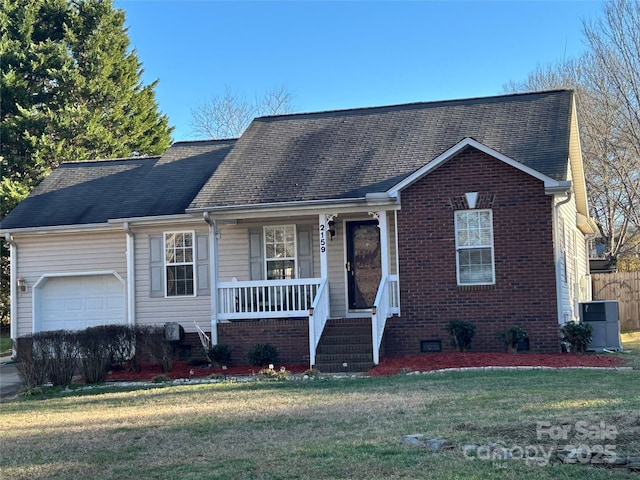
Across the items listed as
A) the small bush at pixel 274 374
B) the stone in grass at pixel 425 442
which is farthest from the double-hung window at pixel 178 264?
the stone in grass at pixel 425 442

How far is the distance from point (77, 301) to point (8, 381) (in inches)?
143

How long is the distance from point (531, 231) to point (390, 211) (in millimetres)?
2866

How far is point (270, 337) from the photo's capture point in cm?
1570

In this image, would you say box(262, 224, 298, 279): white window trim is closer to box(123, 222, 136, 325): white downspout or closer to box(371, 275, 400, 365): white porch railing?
box(371, 275, 400, 365): white porch railing

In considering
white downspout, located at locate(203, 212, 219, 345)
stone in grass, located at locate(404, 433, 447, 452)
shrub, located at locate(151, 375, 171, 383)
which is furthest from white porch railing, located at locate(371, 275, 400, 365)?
stone in grass, located at locate(404, 433, 447, 452)

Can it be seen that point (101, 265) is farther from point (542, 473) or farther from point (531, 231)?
point (542, 473)

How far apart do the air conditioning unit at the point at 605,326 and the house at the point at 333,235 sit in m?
0.70

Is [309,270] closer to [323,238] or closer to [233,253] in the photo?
[323,238]

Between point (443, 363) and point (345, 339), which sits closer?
point (443, 363)

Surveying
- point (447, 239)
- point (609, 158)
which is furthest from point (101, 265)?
point (609, 158)

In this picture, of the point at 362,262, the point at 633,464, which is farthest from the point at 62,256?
the point at 633,464

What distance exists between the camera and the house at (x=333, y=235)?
48.2ft

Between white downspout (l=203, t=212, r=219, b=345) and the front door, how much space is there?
284 cm

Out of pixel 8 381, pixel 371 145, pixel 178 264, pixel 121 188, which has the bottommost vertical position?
pixel 8 381
